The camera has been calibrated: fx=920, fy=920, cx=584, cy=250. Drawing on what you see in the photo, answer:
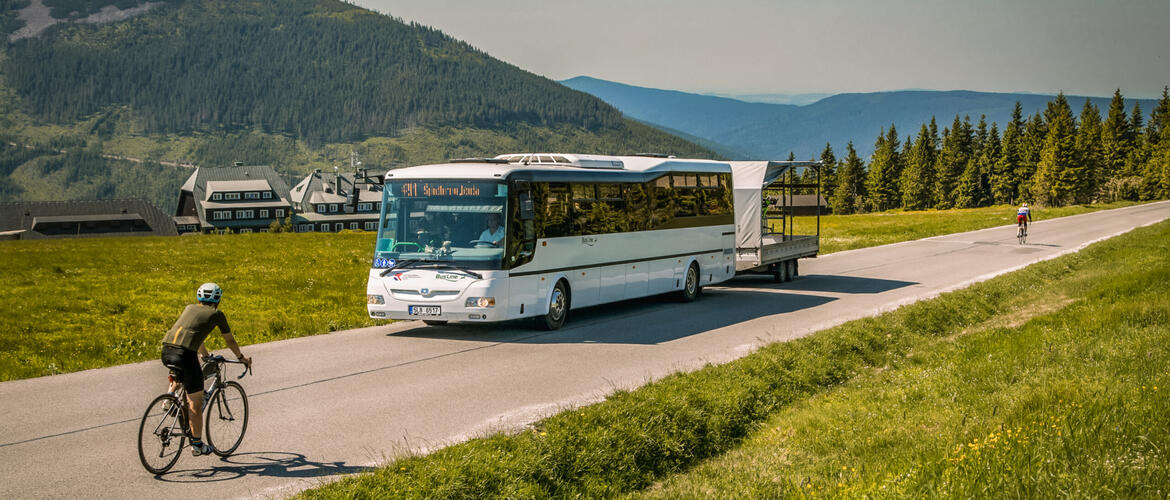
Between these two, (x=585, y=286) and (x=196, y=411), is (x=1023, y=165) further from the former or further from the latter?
(x=196, y=411)

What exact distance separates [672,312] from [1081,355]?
887 cm

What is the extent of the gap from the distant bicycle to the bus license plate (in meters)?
6.82

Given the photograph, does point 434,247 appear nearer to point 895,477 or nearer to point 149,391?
point 149,391

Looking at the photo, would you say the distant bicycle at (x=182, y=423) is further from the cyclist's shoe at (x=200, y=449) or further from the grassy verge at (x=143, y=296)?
the grassy verge at (x=143, y=296)

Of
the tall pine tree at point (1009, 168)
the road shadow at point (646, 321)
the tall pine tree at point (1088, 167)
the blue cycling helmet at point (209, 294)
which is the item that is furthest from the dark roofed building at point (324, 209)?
the blue cycling helmet at point (209, 294)

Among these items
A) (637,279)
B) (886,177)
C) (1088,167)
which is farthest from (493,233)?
(886,177)

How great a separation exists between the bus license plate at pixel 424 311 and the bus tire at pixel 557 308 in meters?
2.16

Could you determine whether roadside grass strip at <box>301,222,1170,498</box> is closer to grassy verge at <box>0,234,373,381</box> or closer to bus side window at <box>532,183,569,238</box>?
bus side window at <box>532,183,569,238</box>

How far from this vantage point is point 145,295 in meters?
22.4

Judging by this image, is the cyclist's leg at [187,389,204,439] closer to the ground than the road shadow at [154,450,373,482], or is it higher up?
higher up

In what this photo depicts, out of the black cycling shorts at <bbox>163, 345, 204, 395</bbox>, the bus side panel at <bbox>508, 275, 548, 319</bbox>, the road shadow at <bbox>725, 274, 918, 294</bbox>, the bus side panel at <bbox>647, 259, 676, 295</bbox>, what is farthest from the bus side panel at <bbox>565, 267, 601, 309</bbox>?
the black cycling shorts at <bbox>163, 345, 204, 395</bbox>

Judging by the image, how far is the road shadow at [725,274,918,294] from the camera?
24375 millimetres

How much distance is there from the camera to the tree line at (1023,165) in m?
119

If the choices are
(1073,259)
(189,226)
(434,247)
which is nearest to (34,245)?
(434,247)
